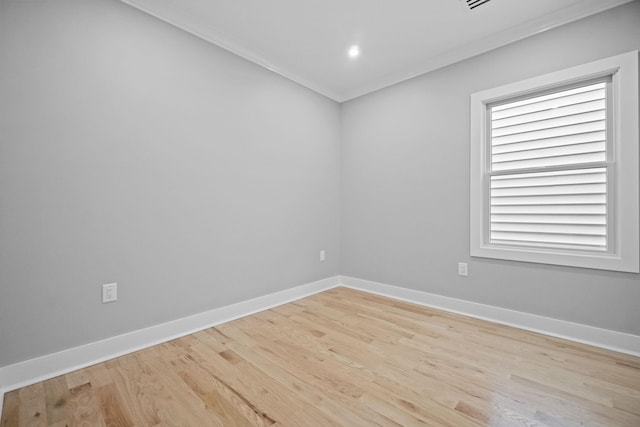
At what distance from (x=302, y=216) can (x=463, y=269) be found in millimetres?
1746

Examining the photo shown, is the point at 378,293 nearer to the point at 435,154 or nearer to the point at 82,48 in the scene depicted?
the point at 435,154

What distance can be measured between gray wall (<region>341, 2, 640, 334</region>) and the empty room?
0.02 metres

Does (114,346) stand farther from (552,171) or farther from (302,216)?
(552,171)

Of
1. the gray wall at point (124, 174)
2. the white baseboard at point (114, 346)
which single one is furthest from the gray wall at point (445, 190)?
the white baseboard at point (114, 346)

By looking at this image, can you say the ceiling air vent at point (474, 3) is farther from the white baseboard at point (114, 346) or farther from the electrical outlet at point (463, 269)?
the white baseboard at point (114, 346)

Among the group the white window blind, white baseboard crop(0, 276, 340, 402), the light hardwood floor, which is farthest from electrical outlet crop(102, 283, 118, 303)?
the white window blind

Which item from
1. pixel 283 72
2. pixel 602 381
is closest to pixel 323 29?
pixel 283 72

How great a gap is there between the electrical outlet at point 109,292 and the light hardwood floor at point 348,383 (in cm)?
40

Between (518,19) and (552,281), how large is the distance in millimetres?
2098

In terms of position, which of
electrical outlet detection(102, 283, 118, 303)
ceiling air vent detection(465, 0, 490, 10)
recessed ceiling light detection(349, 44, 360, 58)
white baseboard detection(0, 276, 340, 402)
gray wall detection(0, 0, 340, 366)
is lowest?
white baseboard detection(0, 276, 340, 402)

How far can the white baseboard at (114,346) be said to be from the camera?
5.09 ft

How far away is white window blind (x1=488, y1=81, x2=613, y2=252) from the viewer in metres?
2.06

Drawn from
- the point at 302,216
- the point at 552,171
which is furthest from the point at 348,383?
the point at 552,171

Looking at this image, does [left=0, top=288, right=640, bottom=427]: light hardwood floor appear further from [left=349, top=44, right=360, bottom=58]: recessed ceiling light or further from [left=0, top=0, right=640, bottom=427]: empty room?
[left=349, top=44, right=360, bottom=58]: recessed ceiling light
